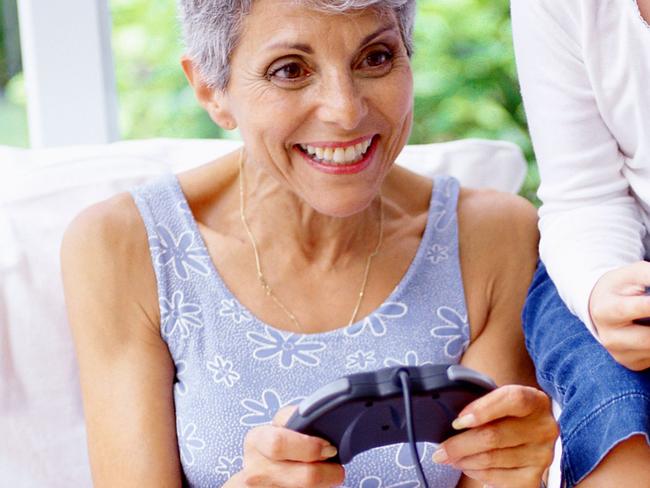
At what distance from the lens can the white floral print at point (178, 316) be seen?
5.08ft

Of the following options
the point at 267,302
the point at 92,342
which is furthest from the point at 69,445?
the point at 267,302

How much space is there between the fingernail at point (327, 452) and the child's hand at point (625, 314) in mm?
320

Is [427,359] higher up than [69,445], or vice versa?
[427,359]

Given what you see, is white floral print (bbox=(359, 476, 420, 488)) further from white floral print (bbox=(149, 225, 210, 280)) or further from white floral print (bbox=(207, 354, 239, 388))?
white floral print (bbox=(149, 225, 210, 280))

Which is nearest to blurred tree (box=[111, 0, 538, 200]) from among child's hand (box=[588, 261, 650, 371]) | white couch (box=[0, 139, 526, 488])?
white couch (box=[0, 139, 526, 488])

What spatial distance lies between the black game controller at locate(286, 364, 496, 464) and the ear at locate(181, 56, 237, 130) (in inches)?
20.2

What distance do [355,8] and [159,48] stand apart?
1895 millimetres

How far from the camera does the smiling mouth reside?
145cm

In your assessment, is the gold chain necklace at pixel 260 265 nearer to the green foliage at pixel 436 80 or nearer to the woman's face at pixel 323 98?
the woman's face at pixel 323 98

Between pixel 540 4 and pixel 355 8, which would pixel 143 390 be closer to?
pixel 355 8

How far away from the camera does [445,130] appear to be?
3.25 m

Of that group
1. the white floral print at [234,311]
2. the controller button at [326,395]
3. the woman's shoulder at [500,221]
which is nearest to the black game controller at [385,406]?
the controller button at [326,395]

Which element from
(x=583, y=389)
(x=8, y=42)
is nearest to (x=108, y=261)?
(x=583, y=389)

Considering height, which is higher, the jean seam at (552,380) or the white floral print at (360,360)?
the jean seam at (552,380)
